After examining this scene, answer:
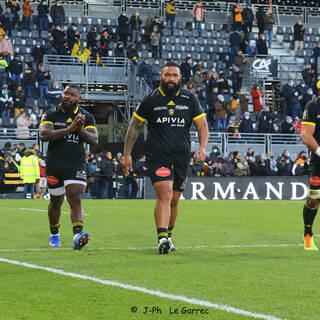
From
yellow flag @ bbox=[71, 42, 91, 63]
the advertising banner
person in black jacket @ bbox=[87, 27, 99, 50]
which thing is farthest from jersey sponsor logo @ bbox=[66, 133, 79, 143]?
person in black jacket @ bbox=[87, 27, 99, 50]

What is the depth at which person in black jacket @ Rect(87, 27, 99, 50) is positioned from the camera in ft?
115

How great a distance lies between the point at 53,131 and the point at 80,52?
24.0 m

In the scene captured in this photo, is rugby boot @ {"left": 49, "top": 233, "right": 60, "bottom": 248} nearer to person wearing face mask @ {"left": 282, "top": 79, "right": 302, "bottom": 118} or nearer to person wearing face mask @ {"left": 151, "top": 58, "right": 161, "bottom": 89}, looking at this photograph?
person wearing face mask @ {"left": 151, "top": 58, "right": 161, "bottom": 89}

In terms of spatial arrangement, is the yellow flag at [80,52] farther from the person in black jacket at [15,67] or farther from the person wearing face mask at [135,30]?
the person wearing face mask at [135,30]

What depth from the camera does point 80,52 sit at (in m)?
32.9

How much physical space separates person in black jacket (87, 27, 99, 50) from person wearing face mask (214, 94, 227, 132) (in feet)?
22.4

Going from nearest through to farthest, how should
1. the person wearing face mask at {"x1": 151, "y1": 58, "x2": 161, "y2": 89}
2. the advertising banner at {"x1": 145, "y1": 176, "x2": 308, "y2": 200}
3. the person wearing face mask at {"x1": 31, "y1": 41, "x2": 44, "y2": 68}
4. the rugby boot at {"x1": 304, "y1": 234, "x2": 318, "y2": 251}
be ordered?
the rugby boot at {"x1": 304, "y1": 234, "x2": 318, "y2": 251} → the advertising banner at {"x1": 145, "y1": 176, "x2": 308, "y2": 200} → the person wearing face mask at {"x1": 31, "y1": 41, "x2": 44, "y2": 68} → the person wearing face mask at {"x1": 151, "y1": 58, "x2": 161, "y2": 89}

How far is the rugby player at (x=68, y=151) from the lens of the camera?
9.43 meters

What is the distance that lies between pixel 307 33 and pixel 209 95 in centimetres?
1271

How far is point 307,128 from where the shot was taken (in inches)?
368

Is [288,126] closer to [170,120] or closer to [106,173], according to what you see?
[106,173]

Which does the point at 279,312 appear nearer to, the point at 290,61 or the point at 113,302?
the point at 113,302

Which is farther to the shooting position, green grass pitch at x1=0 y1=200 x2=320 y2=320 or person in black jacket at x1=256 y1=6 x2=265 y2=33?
person in black jacket at x1=256 y1=6 x2=265 y2=33

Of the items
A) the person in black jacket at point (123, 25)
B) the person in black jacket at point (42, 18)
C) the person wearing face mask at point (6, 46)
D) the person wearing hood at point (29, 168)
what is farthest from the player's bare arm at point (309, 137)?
the person in black jacket at point (42, 18)
